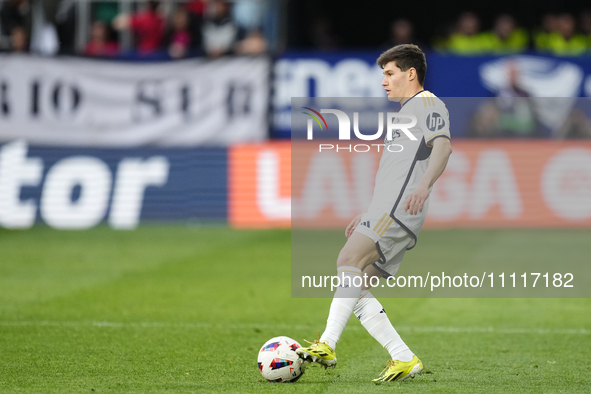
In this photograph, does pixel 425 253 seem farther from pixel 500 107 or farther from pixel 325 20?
pixel 325 20

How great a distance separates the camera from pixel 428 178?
4973mm

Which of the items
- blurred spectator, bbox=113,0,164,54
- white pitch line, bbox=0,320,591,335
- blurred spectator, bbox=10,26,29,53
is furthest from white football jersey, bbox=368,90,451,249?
blurred spectator, bbox=10,26,29,53

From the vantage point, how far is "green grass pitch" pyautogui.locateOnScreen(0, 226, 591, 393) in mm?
5395

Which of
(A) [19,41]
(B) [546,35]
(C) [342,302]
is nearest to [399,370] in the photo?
(C) [342,302]

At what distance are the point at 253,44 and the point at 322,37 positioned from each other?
315 centimetres

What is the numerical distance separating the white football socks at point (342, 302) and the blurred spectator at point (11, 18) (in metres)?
12.3

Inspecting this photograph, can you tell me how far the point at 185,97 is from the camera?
1508 centimetres

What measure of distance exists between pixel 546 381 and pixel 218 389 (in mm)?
1928

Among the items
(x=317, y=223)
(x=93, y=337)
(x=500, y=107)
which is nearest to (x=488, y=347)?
(x=93, y=337)

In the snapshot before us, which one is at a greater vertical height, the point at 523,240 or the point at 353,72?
the point at 353,72

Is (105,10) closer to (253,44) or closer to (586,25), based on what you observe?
(253,44)

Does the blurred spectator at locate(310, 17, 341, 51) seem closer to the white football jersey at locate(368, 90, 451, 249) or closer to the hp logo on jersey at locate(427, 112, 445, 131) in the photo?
the white football jersey at locate(368, 90, 451, 249)

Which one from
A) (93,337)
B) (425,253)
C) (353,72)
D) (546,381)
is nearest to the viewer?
(546,381)

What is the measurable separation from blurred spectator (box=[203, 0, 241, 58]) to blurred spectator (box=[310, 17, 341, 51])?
262 centimetres
